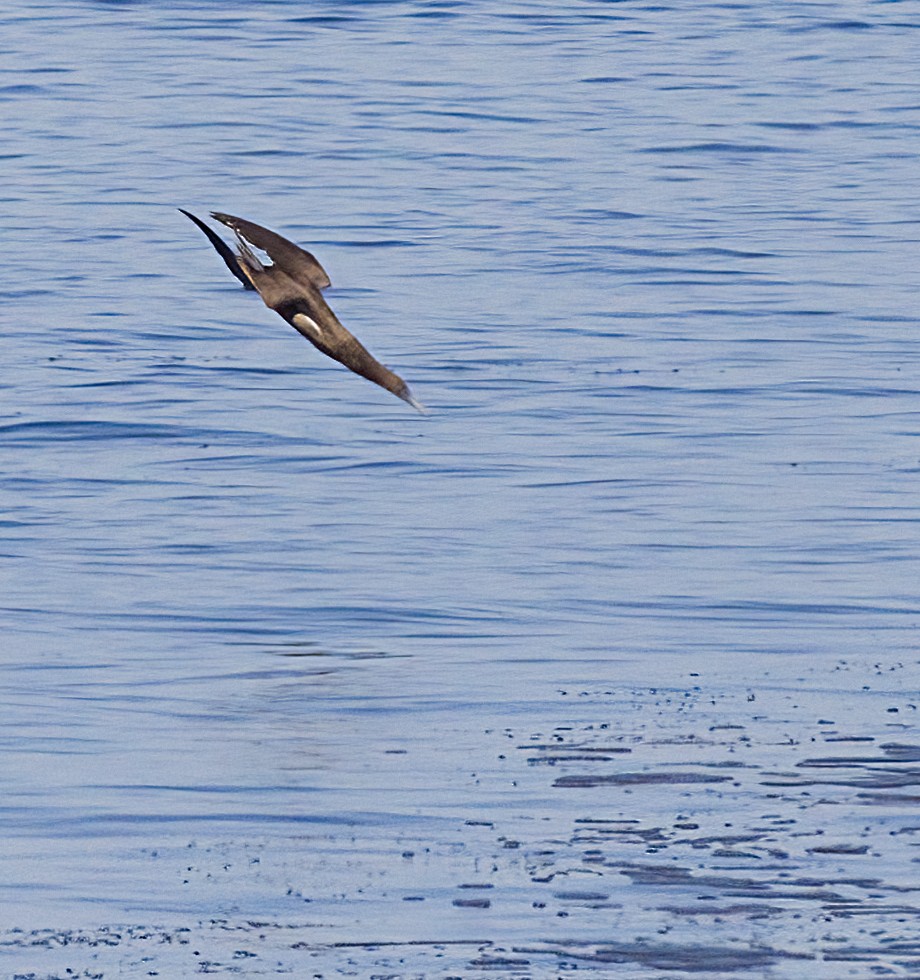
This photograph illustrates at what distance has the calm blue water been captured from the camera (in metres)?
6.30

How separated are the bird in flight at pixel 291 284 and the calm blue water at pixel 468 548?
1225 mm

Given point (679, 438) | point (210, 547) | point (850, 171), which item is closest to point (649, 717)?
point (210, 547)

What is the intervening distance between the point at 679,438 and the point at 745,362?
1687mm

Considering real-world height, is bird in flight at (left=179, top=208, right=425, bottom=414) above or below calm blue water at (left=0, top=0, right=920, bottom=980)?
above

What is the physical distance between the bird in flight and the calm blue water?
122 cm

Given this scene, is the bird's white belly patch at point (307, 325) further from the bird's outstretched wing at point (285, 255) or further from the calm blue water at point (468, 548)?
the calm blue water at point (468, 548)

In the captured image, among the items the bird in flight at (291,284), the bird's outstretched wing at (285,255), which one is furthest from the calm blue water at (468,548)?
the bird's outstretched wing at (285,255)

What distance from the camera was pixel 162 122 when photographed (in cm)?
2148

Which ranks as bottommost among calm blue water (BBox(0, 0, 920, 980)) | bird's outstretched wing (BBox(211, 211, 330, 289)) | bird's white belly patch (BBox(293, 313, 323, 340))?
calm blue water (BBox(0, 0, 920, 980))

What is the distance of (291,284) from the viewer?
7422 mm

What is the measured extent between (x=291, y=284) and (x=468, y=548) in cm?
278

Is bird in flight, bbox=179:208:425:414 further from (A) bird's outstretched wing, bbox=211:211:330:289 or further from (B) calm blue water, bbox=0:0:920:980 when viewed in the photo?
(B) calm blue water, bbox=0:0:920:980

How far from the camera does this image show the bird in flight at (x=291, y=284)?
7398 millimetres

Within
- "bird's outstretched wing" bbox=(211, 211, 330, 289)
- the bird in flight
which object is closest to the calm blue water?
the bird in flight
